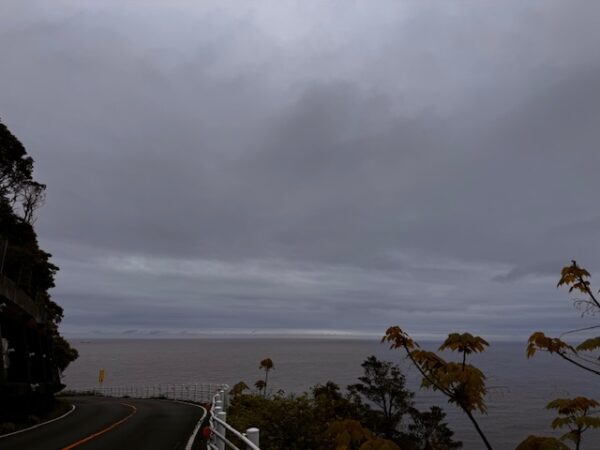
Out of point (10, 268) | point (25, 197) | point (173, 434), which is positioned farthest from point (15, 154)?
point (173, 434)

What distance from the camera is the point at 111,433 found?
18672 mm

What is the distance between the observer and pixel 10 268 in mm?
38219

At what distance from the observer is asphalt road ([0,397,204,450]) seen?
1574 cm

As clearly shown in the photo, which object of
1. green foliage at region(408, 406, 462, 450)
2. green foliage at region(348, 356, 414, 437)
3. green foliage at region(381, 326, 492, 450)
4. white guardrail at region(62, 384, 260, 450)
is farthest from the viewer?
green foliage at region(348, 356, 414, 437)

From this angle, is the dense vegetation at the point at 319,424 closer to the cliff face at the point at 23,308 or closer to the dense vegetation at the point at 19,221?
the cliff face at the point at 23,308

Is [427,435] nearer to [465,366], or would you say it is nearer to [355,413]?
[355,413]

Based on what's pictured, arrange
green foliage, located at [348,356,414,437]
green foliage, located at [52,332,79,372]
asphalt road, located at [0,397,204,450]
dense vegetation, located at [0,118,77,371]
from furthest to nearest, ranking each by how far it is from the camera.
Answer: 1. green foliage, located at [348,356,414,437]
2. green foliage, located at [52,332,79,372]
3. dense vegetation, located at [0,118,77,371]
4. asphalt road, located at [0,397,204,450]

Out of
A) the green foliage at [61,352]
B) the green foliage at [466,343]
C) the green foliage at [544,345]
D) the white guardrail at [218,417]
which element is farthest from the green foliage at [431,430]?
the green foliage at [466,343]

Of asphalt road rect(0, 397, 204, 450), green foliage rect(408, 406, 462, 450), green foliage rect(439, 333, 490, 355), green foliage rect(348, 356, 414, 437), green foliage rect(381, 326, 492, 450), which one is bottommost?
green foliage rect(408, 406, 462, 450)

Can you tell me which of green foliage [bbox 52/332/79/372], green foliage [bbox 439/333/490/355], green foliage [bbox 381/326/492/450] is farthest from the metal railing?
green foliage [bbox 439/333/490/355]

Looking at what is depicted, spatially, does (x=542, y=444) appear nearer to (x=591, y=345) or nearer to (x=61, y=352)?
(x=591, y=345)

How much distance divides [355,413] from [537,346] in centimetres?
3405

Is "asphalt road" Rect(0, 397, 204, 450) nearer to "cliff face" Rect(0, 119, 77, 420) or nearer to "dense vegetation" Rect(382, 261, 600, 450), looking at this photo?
"cliff face" Rect(0, 119, 77, 420)

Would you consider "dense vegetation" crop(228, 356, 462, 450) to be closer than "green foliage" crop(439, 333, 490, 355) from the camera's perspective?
No
